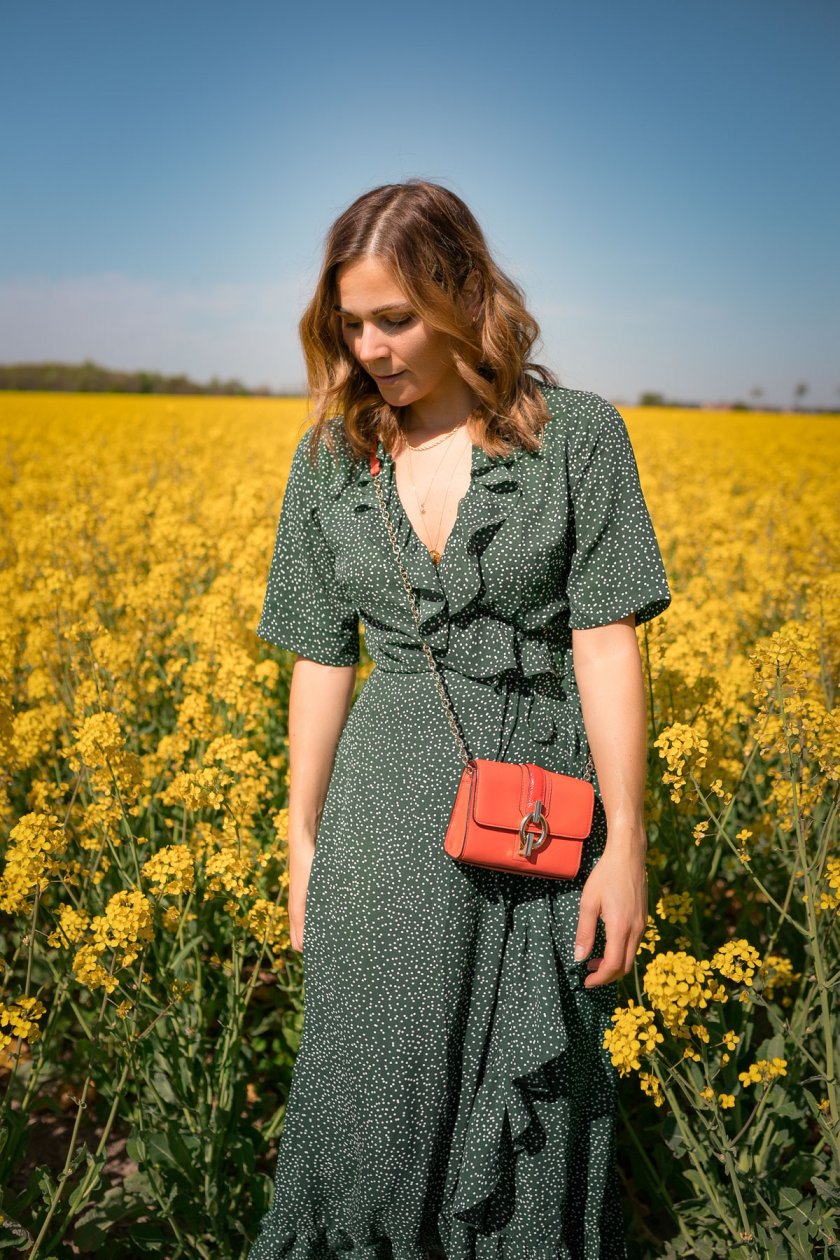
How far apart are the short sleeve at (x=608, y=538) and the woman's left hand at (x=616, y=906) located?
0.36 meters

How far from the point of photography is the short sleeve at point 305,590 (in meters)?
1.61

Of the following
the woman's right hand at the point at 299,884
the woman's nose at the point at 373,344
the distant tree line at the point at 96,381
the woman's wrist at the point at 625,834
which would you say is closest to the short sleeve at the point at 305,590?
the woman's nose at the point at 373,344

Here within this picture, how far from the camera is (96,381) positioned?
33.9 metres

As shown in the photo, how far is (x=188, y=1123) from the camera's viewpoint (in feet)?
5.98

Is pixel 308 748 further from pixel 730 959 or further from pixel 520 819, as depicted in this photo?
pixel 730 959

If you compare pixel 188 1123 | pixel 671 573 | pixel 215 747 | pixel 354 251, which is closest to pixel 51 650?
pixel 215 747

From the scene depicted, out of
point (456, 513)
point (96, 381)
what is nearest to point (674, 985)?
point (456, 513)

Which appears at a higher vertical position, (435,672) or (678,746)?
(435,672)

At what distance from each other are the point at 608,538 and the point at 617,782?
1.20ft

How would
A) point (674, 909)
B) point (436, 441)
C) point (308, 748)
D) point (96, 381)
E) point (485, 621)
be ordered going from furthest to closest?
point (96, 381) < point (674, 909) < point (308, 748) < point (436, 441) < point (485, 621)

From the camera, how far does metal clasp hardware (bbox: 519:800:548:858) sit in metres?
1.32

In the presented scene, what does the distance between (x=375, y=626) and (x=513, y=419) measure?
0.42 metres

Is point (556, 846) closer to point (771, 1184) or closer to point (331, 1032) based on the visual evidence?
point (331, 1032)

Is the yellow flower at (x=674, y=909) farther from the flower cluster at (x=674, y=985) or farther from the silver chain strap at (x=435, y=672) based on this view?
the silver chain strap at (x=435, y=672)
